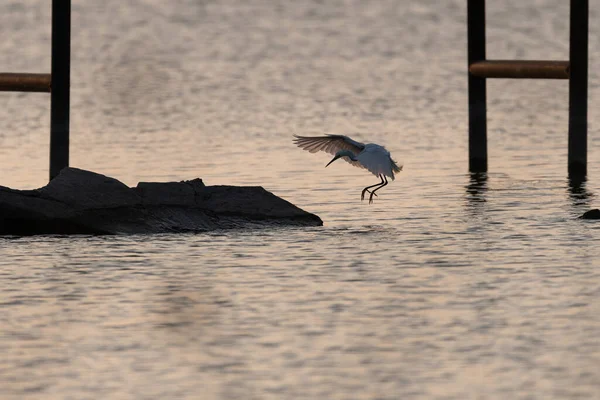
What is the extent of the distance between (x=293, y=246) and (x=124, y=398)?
19.1 feet

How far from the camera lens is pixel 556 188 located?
20.9 meters

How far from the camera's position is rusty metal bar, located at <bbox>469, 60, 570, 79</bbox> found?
21.6m

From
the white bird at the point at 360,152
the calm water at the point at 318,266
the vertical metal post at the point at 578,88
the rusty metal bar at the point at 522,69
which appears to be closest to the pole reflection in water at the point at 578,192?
the calm water at the point at 318,266

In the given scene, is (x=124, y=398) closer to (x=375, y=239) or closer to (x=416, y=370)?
(x=416, y=370)

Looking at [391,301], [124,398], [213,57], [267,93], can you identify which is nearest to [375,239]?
[391,301]

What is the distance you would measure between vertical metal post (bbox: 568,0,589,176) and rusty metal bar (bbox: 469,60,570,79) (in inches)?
5.5

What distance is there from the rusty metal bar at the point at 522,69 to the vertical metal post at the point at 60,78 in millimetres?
5258

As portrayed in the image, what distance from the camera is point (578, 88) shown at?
21.5 m

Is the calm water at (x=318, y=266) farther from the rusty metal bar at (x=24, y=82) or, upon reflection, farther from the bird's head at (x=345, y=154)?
the rusty metal bar at (x=24, y=82)

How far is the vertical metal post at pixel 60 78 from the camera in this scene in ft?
67.6

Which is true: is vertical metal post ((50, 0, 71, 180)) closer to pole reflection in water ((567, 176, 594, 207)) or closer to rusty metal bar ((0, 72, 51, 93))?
rusty metal bar ((0, 72, 51, 93))

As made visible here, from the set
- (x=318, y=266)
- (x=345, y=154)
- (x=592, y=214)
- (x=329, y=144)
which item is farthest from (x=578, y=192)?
(x=318, y=266)

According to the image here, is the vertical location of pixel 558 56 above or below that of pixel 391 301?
above

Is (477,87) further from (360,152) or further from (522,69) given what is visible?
(360,152)
